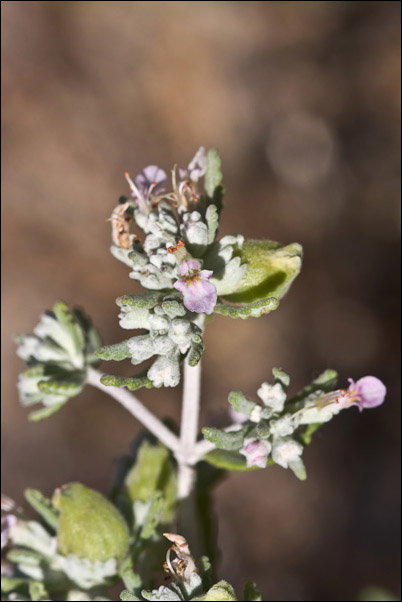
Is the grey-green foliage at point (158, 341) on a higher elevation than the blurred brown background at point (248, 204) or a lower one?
lower

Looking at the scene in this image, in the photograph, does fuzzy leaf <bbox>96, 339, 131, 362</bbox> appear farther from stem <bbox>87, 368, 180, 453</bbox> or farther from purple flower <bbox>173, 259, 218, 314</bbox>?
stem <bbox>87, 368, 180, 453</bbox>

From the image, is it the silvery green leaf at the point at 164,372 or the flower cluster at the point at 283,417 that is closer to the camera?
the silvery green leaf at the point at 164,372

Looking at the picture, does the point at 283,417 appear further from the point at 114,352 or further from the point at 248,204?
the point at 248,204

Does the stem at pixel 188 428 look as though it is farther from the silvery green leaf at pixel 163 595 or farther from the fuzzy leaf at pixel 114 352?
the silvery green leaf at pixel 163 595

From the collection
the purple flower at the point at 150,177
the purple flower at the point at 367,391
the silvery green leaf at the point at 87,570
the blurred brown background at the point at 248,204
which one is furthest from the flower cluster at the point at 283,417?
the blurred brown background at the point at 248,204

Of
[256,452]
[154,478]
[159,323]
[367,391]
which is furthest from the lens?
[154,478]

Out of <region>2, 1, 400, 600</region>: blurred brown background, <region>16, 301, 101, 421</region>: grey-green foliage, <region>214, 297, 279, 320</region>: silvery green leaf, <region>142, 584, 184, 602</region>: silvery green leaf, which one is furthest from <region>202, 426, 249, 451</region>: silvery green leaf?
<region>2, 1, 400, 600</region>: blurred brown background

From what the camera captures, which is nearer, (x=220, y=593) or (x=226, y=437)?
(x=220, y=593)

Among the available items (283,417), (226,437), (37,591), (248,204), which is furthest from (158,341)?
(248,204)
